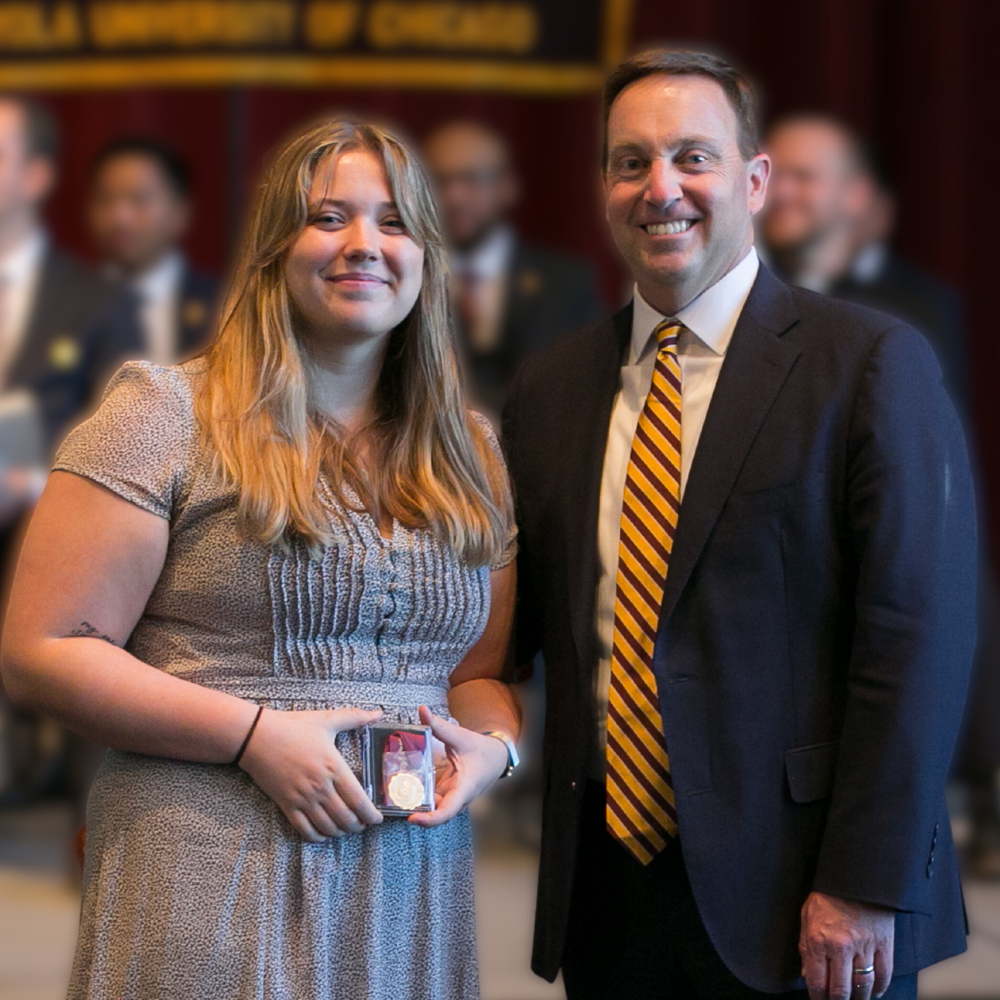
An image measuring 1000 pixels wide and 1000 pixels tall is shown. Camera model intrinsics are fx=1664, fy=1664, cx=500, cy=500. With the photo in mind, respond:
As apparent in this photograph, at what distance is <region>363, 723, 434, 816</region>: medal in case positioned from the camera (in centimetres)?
171

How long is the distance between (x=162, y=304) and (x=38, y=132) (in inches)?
26.3

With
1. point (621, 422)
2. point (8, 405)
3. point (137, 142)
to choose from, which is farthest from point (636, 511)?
point (137, 142)

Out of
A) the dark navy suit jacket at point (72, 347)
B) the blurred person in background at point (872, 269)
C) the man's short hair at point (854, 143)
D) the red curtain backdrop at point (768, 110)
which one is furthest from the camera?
the red curtain backdrop at point (768, 110)

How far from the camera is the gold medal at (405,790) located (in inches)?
67.5

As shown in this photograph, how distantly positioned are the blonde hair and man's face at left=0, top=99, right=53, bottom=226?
3148 millimetres

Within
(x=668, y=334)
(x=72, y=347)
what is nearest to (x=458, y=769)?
(x=668, y=334)

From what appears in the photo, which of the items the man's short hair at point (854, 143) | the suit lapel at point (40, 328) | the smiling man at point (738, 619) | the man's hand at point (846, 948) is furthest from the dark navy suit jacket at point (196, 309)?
the man's hand at point (846, 948)

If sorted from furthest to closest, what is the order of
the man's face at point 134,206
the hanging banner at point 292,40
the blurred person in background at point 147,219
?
1. the hanging banner at point 292,40
2. the man's face at point 134,206
3. the blurred person in background at point 147,219

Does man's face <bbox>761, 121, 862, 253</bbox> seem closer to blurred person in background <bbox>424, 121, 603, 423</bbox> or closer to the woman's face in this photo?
blurred person in background <bbox>424, 121, 603, 423</bbox>

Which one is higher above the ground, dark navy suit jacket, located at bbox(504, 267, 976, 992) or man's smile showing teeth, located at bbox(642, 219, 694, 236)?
man's smile showing teeth, located at bbox(642, 219, 694, 236)

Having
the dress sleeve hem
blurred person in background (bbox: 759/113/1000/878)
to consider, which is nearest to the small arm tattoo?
the dress sleeve hem

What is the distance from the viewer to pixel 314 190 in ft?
5.84

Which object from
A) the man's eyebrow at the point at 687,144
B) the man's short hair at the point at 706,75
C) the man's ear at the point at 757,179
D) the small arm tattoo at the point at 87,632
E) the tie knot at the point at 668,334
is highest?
the man's short hair at the point at 706,75

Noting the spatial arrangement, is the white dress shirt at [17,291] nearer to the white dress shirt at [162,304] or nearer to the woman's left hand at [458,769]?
the white dress shirt at [162,304]
